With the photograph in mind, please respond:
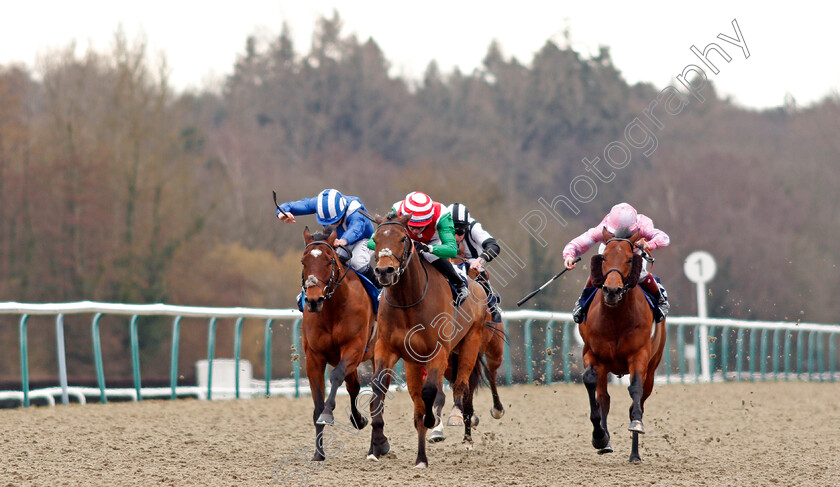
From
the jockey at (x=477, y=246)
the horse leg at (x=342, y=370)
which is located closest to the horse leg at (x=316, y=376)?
the horse leg at (x=342, y=370)

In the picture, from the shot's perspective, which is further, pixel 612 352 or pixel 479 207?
pixel 479 207

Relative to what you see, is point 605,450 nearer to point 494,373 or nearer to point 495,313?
point 495,313

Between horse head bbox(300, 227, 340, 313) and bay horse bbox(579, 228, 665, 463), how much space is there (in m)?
1.77

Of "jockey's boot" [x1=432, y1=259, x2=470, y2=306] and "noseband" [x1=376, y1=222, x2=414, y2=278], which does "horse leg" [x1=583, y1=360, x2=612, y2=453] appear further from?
"noseband" [x1=376, y1=222, x2=414, y2=278]

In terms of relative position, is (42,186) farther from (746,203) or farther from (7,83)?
(746,203)

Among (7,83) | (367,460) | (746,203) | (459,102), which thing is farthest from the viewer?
(459,102)

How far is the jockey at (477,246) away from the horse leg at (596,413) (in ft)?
4.26

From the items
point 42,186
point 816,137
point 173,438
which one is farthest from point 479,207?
point 173,438

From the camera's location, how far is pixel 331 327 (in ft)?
24.5

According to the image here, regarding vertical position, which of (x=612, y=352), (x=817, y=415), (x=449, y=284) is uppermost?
(x=449, y=284)

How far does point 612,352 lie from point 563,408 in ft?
15.4

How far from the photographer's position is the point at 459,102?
41.2 meters

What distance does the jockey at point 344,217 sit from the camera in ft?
26.0

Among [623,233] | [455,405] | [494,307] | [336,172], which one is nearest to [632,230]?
[623,233]
